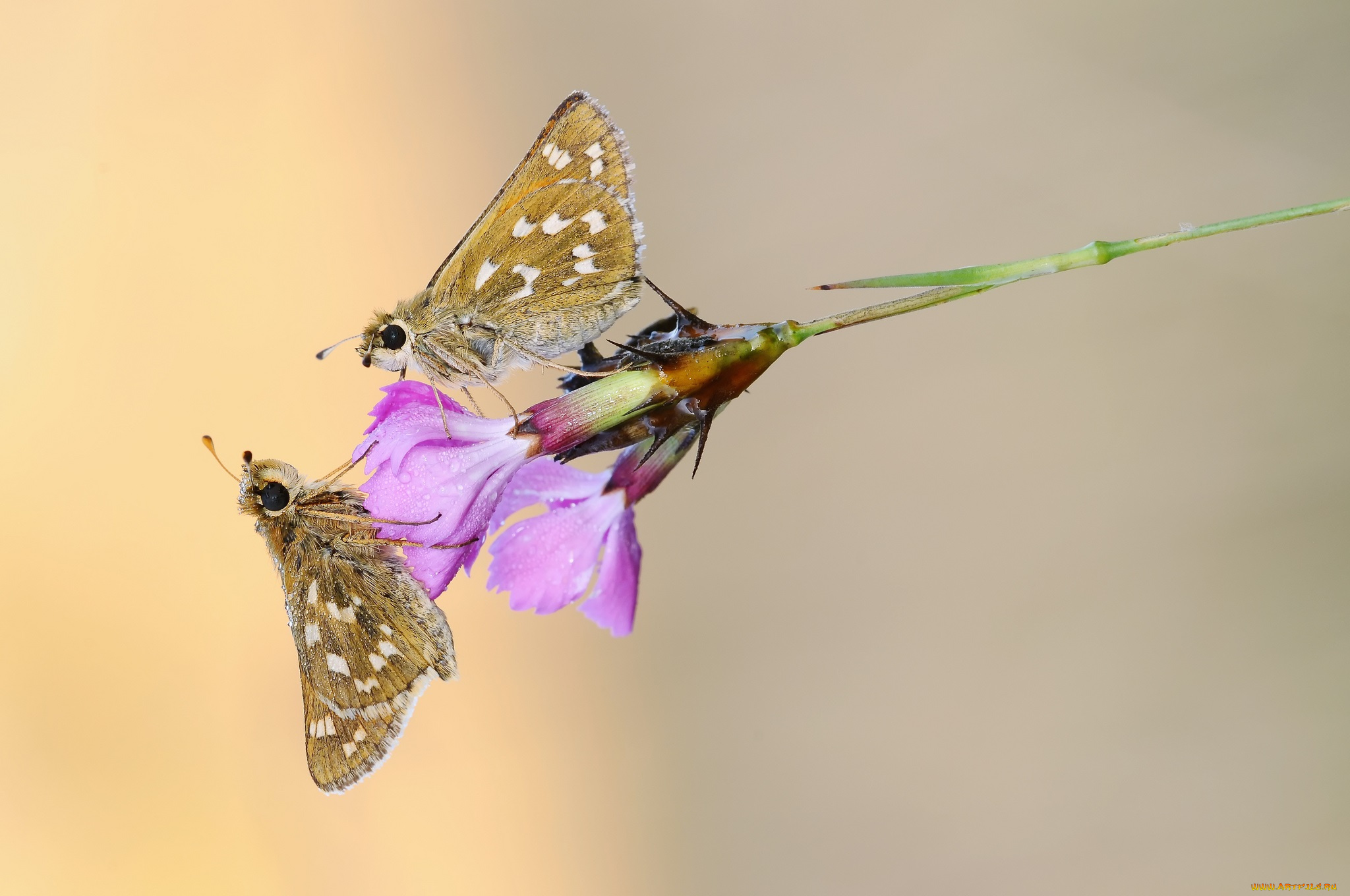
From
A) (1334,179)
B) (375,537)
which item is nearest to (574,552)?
(375,537)

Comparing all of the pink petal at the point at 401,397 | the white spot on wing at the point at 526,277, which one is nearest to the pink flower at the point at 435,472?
the pink petal at the point at 401,397

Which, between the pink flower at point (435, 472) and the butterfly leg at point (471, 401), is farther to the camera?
the butterfly leg at point (471, 401)

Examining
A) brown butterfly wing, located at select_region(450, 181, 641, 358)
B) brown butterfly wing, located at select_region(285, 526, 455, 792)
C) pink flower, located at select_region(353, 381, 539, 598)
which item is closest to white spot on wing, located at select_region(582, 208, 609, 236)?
brown butterfly wing, located at select_region(450, 181, 641, 358)

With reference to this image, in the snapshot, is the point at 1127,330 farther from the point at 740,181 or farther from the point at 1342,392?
the point at 740,181

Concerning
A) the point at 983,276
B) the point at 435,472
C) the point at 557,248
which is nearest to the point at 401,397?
the point at 435,472

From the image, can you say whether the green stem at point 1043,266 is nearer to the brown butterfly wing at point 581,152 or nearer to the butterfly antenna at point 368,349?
the brown butterfly wing at point 581,152

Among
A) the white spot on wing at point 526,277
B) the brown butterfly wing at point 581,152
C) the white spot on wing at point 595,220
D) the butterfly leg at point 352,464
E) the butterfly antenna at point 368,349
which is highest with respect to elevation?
the brown butterfly wing at point 581,152
